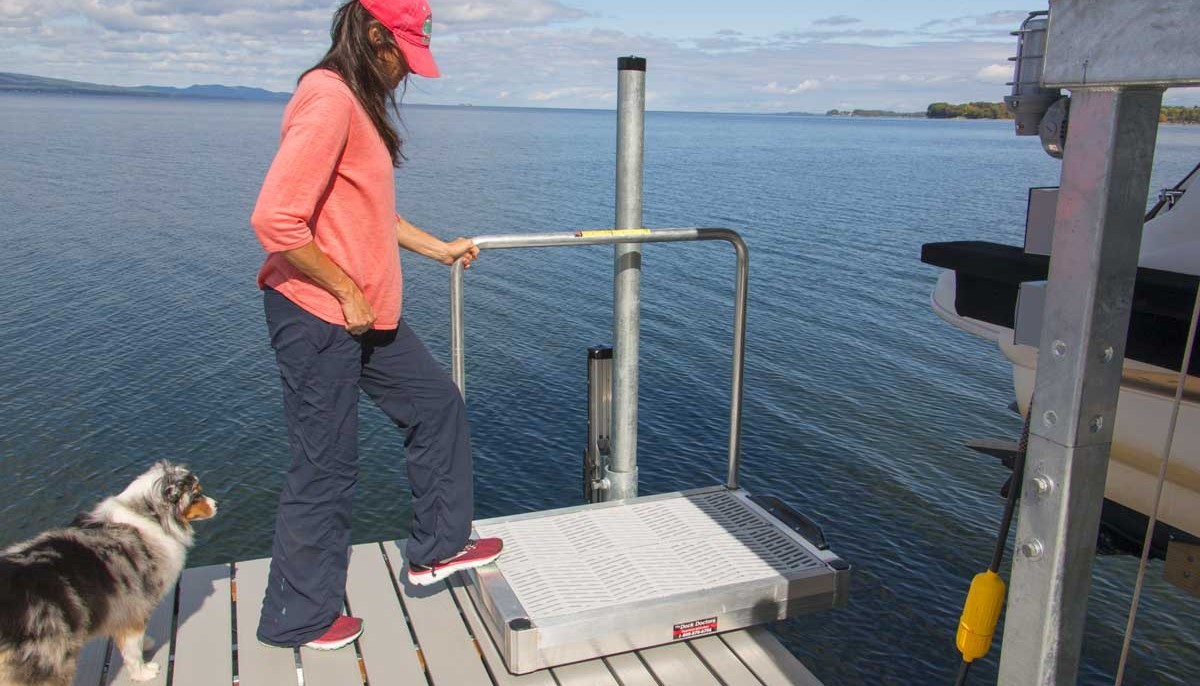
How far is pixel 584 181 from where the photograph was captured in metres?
34.2

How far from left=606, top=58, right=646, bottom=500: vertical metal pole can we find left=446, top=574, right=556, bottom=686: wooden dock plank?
36.2 inches

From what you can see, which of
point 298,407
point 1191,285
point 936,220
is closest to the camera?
point 1191,285

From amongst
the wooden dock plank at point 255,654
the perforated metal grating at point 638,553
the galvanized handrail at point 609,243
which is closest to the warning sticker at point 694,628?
the perforated metal grating at point 638,553

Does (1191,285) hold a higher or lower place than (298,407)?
higher

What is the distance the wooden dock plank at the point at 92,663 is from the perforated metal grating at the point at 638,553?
1298 mm

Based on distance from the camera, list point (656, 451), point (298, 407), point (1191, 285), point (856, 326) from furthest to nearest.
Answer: point (856, 326)
point (656, 451)
point (298, 407)
point (1191, 285)

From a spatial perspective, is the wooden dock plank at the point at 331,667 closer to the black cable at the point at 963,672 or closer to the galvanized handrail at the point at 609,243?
the galvanized handrail at the point at 609,243

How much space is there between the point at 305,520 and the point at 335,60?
1350 millimetres

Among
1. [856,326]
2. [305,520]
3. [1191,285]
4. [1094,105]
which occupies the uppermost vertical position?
[1094,105]

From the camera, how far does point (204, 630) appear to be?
322 cm

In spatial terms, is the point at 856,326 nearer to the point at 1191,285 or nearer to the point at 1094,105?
the point at 1191,285

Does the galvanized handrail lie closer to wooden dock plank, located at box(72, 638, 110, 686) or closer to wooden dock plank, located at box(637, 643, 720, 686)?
wooden dock plank, located at box(637, 643, 720, 686)

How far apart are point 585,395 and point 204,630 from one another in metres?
9.52

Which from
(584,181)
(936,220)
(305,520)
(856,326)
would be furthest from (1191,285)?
(584,181)
